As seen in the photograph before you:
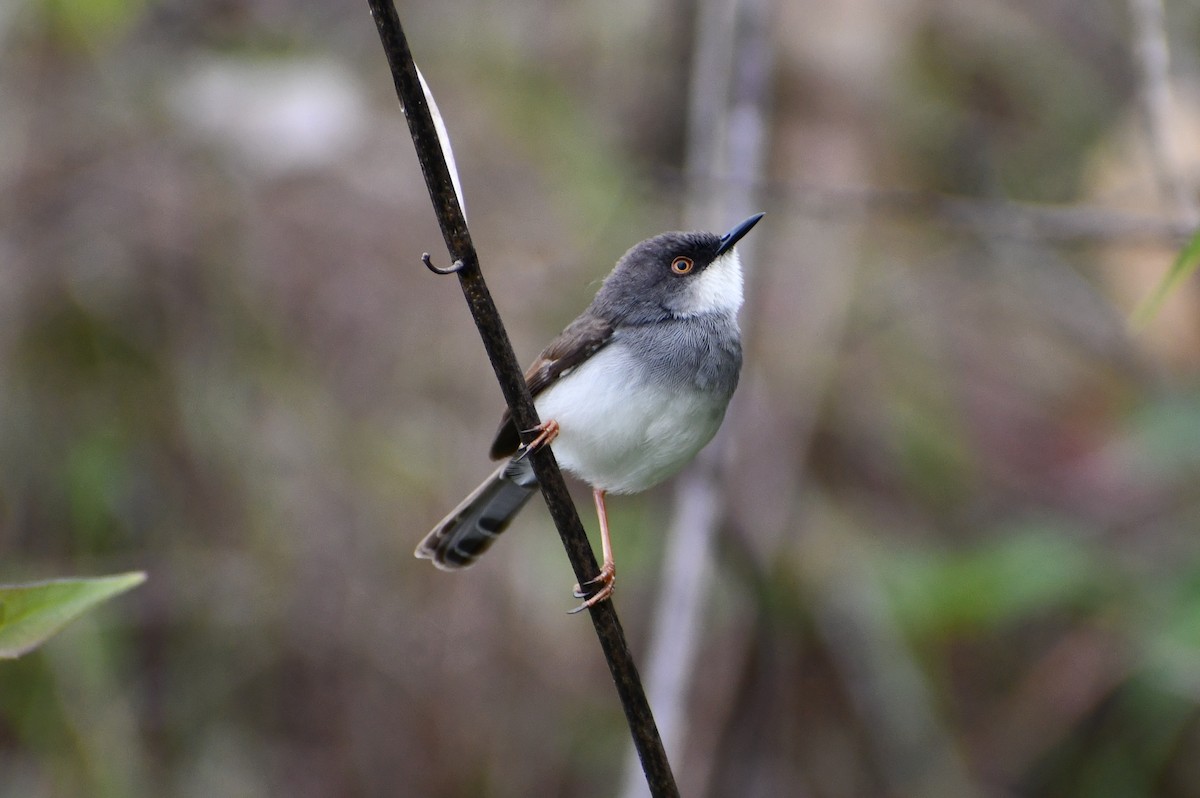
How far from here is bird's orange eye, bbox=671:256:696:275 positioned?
322 centimetres

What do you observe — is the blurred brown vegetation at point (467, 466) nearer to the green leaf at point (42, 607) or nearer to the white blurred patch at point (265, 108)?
the white blurred patch at point (265, 108)

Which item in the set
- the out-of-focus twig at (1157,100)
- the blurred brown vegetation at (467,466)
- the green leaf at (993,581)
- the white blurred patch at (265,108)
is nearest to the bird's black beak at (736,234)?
the out-of-focus twig at (1157,100)

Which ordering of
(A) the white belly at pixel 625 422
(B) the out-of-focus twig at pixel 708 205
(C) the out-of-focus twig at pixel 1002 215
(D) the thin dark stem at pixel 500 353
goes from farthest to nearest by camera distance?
1. (C) the out-of-focus twig at pixel 1002 215
2. (B) the out-of-focus twig at pixel 708 205
3. (A) the white belly at pixel 625 422
4. (D) the thin dark stem at pixel 500 353

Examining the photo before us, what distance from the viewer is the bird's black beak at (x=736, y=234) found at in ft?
8.10

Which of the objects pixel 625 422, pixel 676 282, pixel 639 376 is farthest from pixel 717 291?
pixel 625 422

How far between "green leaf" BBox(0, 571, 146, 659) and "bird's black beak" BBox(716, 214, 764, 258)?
141 cm

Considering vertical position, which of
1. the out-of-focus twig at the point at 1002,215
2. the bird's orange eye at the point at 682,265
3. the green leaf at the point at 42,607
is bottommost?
the green leaf at the point at 42,607

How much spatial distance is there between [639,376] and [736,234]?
45cm

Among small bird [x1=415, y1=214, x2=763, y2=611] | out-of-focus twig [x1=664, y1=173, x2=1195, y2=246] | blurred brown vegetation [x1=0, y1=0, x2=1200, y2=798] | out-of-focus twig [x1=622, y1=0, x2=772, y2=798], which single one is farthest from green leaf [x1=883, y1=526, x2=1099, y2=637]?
small bird [x1=415, y1=214, x2=763, y2=611]

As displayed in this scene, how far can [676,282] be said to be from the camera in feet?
10.5

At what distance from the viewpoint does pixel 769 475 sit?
5.48 meters

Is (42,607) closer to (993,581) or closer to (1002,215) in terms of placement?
(993,581)

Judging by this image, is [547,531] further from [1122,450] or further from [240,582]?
[1122,450]

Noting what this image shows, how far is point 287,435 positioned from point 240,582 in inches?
27.1
